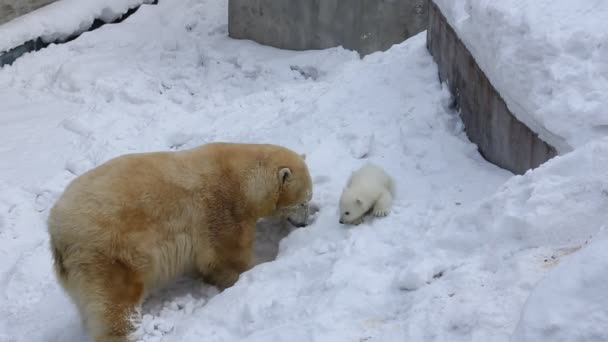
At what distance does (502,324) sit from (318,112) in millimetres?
4036

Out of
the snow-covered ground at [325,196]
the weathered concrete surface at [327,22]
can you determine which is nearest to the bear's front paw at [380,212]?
the snow-covered ground at [325,196]

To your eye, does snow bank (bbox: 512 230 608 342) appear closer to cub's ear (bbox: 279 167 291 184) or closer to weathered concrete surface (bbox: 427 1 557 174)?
weathered concrete surface (bbox: 427 1 557 174)

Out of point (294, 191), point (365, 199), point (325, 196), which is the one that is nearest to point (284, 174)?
point (294, 191)

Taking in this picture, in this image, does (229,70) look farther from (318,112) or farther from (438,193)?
(438,193)

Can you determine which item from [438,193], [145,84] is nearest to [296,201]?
[438,193]

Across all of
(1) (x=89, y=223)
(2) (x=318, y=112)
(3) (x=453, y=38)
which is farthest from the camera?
(2) (x=318, y=112)

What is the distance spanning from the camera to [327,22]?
991cm

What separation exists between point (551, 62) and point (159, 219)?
2.89 meters

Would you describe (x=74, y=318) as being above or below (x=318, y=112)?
below

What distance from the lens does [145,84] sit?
31.0ft

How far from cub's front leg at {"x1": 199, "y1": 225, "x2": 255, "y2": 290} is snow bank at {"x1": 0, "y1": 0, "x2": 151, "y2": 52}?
5.95 meters

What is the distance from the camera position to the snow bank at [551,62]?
15.4 ft

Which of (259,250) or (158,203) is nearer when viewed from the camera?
(158,203)

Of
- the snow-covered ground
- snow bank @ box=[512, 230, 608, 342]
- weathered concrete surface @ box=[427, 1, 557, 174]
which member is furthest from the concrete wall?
snow bank @ box=[512, 230, 608, 342]
